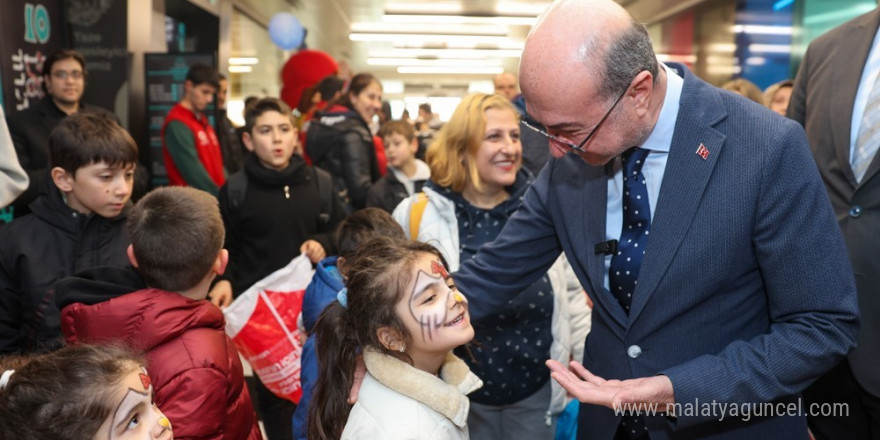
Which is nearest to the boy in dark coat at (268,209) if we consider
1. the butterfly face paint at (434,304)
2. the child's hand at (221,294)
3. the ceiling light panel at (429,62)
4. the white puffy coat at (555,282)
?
the child's hand at (221,294)

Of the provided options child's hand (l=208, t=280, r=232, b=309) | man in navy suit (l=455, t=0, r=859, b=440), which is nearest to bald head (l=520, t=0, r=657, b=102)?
man in navy suit (l=455, t=0, r=859, b=440)

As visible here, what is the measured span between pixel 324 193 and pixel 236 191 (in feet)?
1.44

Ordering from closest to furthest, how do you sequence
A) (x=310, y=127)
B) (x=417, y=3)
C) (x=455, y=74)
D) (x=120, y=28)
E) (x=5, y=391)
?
(x=5, y=391), (x=310, y=127), (x=120, y=28), (x=417, y=3), (x=455, y=74)

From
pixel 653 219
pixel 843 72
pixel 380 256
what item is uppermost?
pixel 843 72

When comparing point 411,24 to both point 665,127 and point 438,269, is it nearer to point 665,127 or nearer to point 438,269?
point 438,269

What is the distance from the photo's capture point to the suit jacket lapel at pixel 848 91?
7.11 feet

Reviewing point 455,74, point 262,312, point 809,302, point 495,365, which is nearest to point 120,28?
point 262,312

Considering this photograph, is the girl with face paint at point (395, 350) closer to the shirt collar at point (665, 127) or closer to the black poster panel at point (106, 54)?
the shirt collar at point (665, 127)

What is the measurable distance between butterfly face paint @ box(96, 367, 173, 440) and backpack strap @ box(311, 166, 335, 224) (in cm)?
221

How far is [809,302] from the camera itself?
1.56 meters

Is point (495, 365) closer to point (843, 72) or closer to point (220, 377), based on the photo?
point (220, 377)

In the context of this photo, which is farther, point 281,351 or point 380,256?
point 281,351

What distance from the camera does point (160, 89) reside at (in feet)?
22.9

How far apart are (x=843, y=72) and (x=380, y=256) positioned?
4.81 feet
